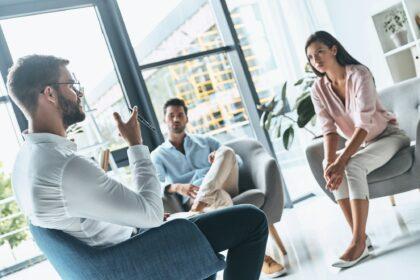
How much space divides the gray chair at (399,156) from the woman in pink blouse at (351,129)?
0.06 metres

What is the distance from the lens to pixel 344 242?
2.86 m

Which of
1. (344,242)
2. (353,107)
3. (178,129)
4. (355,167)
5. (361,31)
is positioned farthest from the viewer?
(361,31)

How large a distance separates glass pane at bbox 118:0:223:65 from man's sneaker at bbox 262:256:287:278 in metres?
2.11

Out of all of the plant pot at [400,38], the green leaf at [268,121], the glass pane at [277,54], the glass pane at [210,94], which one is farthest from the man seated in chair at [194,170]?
the plant pot at [400,38]

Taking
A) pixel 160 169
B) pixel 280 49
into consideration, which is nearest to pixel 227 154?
pixel 160 169

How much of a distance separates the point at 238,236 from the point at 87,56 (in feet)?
9.16

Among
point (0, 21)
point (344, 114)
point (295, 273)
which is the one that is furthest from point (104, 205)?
point (0, 21)

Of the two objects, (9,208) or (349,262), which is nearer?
(349,262)

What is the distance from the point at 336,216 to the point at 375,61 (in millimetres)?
1710

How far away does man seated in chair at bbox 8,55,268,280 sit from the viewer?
1.34m

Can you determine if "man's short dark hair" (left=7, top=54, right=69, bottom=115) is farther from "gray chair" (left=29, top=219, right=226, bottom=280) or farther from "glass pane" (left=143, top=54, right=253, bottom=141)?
"glass pane" (left=143, top=54, right=253, bottom=141)

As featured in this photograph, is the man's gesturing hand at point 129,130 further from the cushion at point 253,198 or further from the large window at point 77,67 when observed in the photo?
the large window at point 77,67

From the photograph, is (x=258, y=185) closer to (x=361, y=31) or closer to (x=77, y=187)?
(x=77, y=187)

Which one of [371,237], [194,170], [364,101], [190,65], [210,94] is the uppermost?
[190,65]
